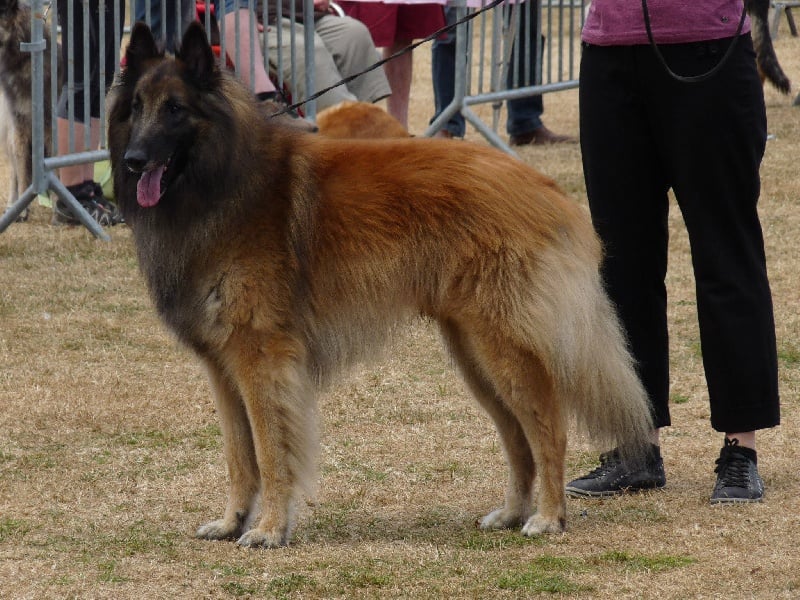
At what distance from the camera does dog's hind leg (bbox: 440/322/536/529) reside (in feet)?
13.0

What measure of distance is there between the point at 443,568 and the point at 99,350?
3100 mm

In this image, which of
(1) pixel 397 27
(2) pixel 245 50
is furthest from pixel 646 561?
(1) pixel 397 27

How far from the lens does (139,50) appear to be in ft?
12.4

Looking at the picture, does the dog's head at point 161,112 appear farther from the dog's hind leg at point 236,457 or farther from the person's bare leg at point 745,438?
the person's bare leg at point 745,438

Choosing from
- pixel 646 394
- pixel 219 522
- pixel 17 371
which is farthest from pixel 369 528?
pixel 17 371

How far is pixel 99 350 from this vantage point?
6.10 metres

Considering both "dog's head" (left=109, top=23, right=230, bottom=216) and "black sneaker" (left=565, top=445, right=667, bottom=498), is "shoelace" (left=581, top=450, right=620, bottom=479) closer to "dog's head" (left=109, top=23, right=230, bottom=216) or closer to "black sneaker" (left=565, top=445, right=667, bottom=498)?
"black sneaker" (left=565, top=445, right=667, bottom=498)

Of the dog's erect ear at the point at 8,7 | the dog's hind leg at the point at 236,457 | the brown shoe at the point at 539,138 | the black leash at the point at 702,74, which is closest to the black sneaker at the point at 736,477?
the black leash at the point at 702,74

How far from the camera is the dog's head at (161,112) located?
3.65 metres

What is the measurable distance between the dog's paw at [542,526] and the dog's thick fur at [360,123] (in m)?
3.40

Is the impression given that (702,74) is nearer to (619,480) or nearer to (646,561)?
(619,480)

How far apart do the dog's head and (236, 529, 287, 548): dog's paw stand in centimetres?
105

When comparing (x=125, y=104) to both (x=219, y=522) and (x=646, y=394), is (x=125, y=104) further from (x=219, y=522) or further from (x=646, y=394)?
(x=646, y=394)

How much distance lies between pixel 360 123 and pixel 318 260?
3244 mm
